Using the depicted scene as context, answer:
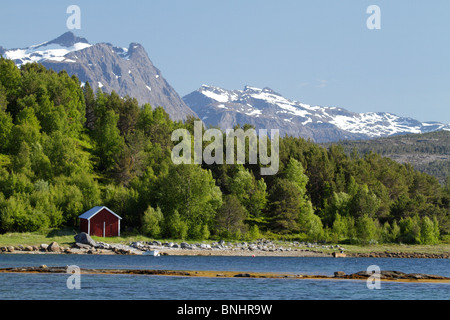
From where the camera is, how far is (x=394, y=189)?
130 meters

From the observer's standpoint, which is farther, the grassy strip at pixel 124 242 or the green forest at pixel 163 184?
the green forest at pixel 163 184

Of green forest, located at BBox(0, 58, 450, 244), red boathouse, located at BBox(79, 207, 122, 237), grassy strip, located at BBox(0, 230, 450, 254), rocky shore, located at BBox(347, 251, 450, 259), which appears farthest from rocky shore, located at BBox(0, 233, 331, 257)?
red boathouse, located at BBox(79, 207, 122, 237)

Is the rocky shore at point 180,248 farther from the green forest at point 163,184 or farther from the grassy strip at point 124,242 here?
the green forest at point 163,184

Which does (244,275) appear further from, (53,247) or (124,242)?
(124,242)

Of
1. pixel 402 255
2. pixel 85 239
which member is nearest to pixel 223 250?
pixel 85 239

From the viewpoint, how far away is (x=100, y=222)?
88.8 meters

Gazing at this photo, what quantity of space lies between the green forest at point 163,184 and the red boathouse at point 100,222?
363 cm

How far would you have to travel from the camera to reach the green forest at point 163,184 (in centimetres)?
9450

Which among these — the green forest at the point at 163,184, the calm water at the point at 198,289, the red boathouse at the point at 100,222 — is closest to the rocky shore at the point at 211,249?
the green forest at the point at 163,184

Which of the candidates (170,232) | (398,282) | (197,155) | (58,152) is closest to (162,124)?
(197,155)

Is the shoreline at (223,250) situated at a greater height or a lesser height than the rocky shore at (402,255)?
greater

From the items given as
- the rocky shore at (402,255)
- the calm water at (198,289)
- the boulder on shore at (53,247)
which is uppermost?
the calm water at (198,289)

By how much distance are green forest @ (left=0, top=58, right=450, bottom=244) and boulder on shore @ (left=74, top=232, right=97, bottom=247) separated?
29.4 feet

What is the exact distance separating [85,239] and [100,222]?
9.23m
